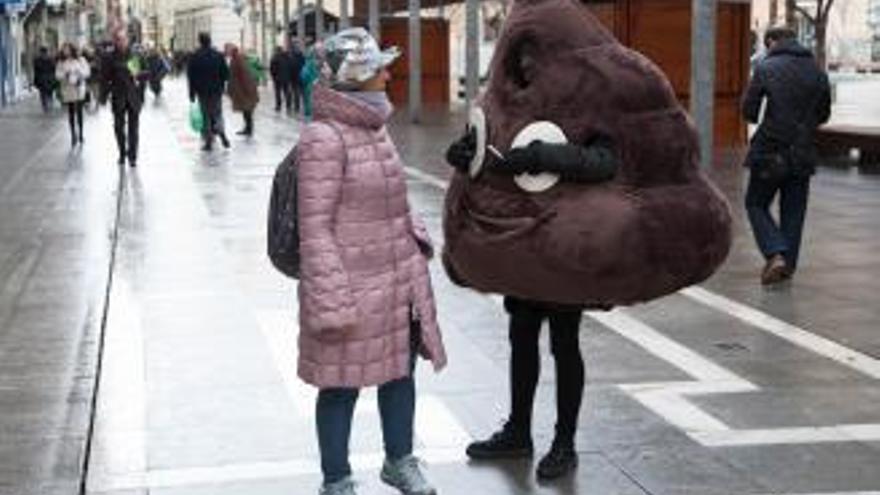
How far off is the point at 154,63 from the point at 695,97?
4259 centimetres

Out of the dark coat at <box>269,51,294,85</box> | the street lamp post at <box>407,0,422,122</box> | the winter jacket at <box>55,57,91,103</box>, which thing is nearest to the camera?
the winter jacket at <box>55,57,91,103</box>

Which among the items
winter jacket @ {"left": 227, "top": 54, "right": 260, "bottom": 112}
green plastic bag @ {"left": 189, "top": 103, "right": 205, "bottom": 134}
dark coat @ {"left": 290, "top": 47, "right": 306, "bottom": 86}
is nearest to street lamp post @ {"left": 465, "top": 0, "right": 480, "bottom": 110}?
winter jacket @ {"left": 227, "top": 54, "right": 260, "bottom": 112}

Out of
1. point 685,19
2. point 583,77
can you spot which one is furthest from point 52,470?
point 685,19

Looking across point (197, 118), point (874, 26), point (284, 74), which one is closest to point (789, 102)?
point (197, 118)

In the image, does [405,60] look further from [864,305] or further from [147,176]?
[864,305]

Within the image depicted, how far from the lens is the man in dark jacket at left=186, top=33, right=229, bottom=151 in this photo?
25969 millimetres

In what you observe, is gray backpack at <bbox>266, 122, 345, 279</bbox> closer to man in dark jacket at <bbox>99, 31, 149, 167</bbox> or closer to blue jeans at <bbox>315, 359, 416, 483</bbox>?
blue jeans at <bbox>315, 359, 416, 483</bbox>

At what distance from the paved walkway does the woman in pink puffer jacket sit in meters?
0.79

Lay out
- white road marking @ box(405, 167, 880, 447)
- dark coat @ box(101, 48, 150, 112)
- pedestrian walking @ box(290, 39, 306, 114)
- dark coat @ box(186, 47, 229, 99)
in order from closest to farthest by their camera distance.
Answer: white road marking @ box(405, 167, 880, 447) < dark coat @ box(101, 48, 150, 112) < dark coat @ box(186, 47, 229, 99) < pedestrian walking @ box(290, 39, 306, 114)

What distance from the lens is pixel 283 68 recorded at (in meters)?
41.5

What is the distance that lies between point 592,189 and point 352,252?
88cm

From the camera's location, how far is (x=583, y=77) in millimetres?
5574

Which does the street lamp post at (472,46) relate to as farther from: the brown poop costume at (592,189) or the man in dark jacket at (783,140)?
the brown poop costume at (592,189)

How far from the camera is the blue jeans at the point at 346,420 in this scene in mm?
5590
